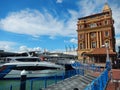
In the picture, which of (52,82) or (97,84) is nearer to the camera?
(97,84)

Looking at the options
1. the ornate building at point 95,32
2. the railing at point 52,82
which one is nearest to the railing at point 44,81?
the railing at point 52,82

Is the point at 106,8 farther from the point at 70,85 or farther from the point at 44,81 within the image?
the point at 44,81

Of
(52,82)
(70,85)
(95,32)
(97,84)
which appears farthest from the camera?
(95,32)

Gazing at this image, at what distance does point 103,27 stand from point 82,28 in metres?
7.63

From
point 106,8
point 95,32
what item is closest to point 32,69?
point 95,32

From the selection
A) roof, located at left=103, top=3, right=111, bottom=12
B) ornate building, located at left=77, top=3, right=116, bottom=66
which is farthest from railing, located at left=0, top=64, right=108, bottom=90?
roof, located at left=103, top=3, right=111, bottom=12

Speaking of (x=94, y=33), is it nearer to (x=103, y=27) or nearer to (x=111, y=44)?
(x=103, y=27)

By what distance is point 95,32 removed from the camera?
60.3 metres

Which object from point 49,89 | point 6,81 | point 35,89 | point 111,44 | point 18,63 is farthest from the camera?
point 111,44

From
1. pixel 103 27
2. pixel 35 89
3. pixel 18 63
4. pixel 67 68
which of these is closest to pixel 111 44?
pixel 103 27

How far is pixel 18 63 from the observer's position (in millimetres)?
26750

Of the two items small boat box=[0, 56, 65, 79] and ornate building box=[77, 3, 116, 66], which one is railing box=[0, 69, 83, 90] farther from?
ornate building box=[77, 3, 116, 66]

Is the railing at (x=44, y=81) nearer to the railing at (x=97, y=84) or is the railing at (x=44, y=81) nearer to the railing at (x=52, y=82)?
the railing at (x=52, y=82)

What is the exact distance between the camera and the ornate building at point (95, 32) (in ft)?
186
